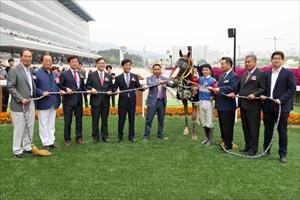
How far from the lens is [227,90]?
6.36 metres

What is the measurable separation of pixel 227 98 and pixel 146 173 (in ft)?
7.31

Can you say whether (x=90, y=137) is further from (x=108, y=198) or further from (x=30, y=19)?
(x=30, y=19)

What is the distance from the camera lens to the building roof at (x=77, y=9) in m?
88.9

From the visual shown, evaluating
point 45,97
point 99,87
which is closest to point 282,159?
point 99,87

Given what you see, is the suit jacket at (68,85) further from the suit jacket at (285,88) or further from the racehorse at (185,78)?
the suit jacket at (285,88)

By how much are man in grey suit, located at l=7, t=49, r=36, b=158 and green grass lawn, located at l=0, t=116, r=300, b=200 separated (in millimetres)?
416

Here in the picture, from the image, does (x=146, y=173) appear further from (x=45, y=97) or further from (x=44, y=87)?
(x=44, y=87)

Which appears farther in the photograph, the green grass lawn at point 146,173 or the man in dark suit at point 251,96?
the man in dark suit at point 251,96

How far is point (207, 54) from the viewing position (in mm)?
36250

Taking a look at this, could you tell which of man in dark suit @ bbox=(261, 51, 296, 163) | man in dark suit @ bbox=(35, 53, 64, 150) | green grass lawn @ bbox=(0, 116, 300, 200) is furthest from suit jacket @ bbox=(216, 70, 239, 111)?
man in dark suit @ bbox=(35, 53, 64, 150)

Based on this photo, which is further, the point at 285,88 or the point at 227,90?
the point at 227,90

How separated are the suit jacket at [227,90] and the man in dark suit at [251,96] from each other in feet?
0.47

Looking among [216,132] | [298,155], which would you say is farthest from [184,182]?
[216,132]

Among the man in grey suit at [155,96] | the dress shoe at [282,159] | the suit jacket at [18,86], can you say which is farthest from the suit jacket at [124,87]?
the dress shoe at [282,159]
